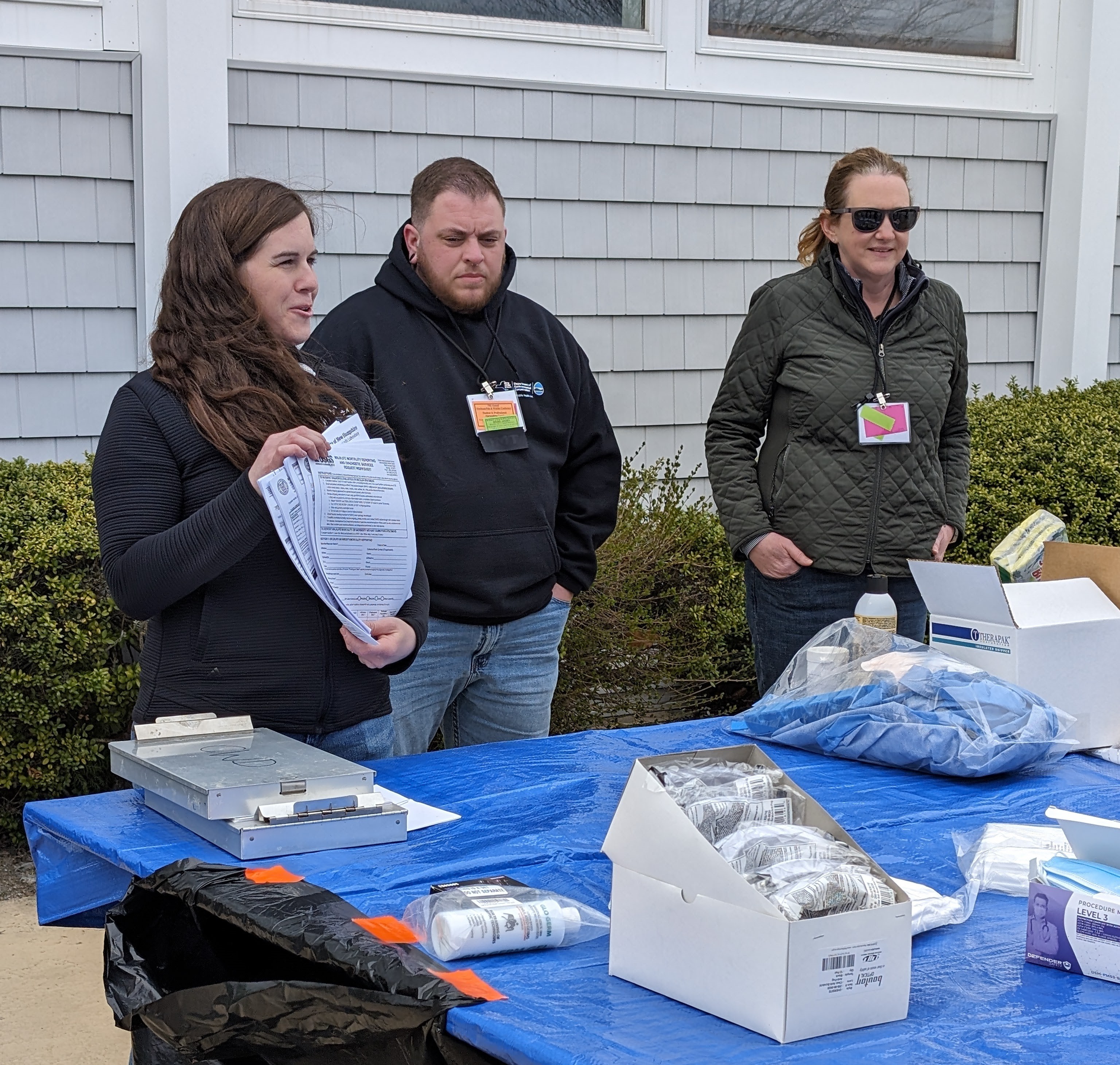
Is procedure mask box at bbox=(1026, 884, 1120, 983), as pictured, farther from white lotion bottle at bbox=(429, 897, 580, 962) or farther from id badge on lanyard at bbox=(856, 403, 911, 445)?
id badge on lanyard at bbox=(856, 403, 911, 445)

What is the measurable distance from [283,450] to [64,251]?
2967mm

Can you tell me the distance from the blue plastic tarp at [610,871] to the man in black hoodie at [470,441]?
1.46ft

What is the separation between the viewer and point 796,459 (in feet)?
10.6

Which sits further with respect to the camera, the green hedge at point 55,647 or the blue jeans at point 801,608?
the green hedge at point 55,647

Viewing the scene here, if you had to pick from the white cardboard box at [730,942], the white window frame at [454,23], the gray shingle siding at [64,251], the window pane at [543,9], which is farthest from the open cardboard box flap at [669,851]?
the window pane at [543,9]

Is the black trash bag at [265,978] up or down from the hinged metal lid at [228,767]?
down

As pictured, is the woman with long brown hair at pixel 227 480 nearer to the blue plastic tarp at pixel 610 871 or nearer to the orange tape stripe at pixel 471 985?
the blue plastic tarp at pixel 610 871

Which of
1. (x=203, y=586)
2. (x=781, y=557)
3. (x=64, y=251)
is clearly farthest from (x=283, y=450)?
(x=64, y=251)

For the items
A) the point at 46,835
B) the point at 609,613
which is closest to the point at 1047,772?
the point at 46,835

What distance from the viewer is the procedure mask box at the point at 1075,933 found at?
1453mm

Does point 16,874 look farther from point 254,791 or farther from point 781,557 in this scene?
point 254,791

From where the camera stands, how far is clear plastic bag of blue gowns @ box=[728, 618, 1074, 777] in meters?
2.25

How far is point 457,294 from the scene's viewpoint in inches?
116

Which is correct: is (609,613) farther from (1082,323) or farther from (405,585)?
(1082,323)
